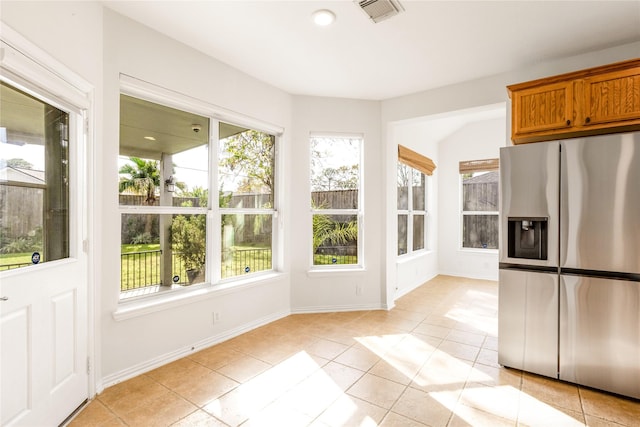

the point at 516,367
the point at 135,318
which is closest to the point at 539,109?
the point at 516,367

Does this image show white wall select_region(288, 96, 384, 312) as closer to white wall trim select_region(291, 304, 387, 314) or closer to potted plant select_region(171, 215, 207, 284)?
white wall trim select_region(291, 304, 387, 314)

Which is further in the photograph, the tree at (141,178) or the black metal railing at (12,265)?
the tree at (141,178)

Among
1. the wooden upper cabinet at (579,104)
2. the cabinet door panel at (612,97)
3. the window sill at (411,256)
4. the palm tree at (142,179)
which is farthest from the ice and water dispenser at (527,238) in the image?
the palm tree at (142,179)

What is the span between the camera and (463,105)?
139 inches

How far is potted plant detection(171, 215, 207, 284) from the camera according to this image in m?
2.90

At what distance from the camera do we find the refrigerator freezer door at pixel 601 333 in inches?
85.4

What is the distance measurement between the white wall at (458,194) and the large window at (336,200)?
9.96ft

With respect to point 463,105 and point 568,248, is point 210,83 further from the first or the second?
point 568,248

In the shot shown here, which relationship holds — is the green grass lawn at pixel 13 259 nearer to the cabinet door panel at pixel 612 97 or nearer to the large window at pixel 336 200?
the large window at pixel 336 200

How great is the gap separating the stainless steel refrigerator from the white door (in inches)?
126

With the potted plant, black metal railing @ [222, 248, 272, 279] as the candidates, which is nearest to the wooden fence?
the potted plant

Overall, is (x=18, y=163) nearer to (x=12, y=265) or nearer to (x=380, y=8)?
(x=12, y=265)

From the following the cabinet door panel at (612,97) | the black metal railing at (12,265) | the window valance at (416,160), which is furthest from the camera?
the window valance at (416,160)

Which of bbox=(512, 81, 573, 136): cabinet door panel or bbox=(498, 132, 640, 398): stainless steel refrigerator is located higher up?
bbox=(512, 81, 573, 136): cabinet door panel
